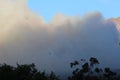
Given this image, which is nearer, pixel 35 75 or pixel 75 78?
pixel 35 75

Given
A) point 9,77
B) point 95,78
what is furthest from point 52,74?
point 95,78

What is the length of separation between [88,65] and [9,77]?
19469mm

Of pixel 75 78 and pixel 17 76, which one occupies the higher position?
pixel 75 78

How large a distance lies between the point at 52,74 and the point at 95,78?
1462cm

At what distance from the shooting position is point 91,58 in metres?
67.1

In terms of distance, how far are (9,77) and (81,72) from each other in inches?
757

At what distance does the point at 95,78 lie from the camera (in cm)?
6538

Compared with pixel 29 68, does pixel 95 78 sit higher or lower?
higher

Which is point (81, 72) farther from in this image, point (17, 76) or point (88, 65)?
point (17, 76)

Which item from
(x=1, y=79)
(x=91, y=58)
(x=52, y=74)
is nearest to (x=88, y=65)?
(x=91, y=58)

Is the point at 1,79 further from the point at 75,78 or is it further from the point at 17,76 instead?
the point at 75,78

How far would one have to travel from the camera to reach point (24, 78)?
167ft

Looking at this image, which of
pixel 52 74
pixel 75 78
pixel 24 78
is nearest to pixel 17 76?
pixel 24 78

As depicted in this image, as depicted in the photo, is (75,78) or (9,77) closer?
(9,77)
